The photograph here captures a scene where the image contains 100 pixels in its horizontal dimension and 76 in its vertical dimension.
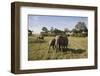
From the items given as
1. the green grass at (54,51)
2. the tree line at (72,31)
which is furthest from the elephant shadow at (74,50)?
the tree line at (72,31)

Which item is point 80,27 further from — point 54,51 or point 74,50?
point 54,51

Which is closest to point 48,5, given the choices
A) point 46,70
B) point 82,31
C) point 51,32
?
point 51,32

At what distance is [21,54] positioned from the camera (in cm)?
172

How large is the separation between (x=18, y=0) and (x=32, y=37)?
0.29 metres

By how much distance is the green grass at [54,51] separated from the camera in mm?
1779

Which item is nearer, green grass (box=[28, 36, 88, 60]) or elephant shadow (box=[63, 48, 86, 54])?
green grass (box=[28, 36, 88, 60])

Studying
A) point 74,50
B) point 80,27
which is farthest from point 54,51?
point 80,27

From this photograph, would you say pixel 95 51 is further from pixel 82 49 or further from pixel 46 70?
pixel 46 70

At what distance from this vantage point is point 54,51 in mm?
1851

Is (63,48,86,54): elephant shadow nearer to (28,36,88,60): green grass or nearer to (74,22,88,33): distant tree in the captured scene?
(28,36,88,60): green grass

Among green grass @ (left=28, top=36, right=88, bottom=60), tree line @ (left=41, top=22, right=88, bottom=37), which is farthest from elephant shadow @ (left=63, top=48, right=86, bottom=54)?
tree line @ (left=41, top=22, right=88, bottom=37)

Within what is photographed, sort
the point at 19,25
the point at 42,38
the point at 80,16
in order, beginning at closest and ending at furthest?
the point at 19,25, the point at 42,38, the point at 80,16

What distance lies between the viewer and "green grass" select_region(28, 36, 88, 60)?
1.78 m

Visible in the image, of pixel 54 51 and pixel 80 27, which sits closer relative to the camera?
pixel 54 51
